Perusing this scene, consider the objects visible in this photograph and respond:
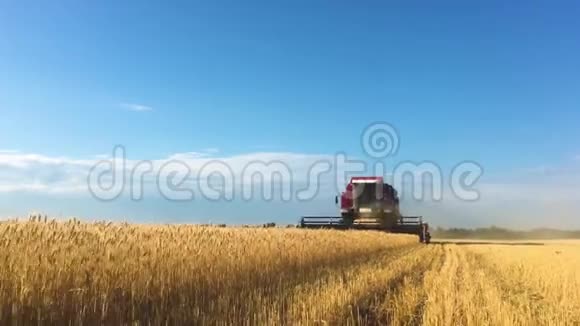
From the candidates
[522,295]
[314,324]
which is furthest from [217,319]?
[522,295]

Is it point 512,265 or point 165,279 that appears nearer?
point 165,279

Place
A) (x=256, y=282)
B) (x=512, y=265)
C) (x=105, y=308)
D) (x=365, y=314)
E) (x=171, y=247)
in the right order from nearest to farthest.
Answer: (x=105, y=308) → (x=365, y=314) → (x=171, y=247) → (x=256, y=282) → (x=512, y=265)

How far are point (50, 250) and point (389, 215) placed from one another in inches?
1114

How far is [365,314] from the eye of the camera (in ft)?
23.7

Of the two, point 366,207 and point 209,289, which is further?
point 366,207

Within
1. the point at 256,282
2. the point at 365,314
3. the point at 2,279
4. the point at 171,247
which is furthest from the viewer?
the point at 256,282

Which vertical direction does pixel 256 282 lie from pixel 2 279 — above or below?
below

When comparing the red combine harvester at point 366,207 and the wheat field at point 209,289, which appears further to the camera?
the red combine harvester at point 366,207

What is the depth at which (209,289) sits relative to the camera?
8.25 metres

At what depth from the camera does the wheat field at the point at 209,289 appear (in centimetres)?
561

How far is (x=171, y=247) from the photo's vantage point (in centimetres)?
853

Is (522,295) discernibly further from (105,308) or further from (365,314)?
(105,308)

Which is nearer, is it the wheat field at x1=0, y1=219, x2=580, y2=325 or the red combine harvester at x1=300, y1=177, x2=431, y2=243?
the wheat field at x1=0, y1=219, x2=580, y2=325

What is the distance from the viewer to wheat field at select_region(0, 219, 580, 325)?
561cm
